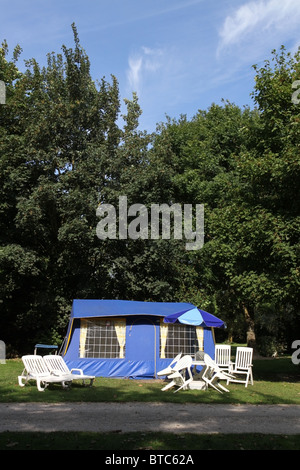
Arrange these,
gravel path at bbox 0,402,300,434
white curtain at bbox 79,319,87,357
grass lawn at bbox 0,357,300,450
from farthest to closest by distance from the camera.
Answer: white curtain at bbox 79,319,87,357, gravel path at bbox 0,402,300,434, grass lawn at bbox 0,357,300,450

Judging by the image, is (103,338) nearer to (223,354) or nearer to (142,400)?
(223,354)

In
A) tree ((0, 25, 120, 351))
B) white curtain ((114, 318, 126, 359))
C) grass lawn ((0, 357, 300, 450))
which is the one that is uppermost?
tree ((0, 25, 120, 351))

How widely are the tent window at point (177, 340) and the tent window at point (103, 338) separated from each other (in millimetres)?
1485

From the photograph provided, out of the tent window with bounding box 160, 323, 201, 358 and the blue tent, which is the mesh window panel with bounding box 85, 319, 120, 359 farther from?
the tent window with bounding box 160, 323, 201, 358

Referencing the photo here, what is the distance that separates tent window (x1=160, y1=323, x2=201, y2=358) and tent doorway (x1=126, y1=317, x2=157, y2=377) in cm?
39

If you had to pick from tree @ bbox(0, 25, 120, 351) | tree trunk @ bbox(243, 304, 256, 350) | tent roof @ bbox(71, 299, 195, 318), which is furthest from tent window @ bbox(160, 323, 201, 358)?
tree trunk @ bbox(243, 304, 256, 350)

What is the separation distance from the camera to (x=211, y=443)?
5738 mm

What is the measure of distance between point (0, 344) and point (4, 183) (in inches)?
338

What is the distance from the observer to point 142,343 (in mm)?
15336

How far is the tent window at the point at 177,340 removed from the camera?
15.5 meters

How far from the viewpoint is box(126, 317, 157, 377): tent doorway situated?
15172mm

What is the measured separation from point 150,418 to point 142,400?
2.43 meters

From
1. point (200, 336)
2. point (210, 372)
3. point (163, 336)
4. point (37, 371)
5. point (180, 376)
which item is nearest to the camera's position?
point (37, 371)

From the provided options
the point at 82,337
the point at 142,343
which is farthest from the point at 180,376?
the point at 82,337
